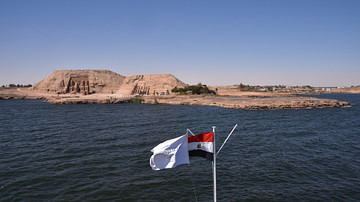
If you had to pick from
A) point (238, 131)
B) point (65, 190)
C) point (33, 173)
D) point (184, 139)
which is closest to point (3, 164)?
point (33, 173)

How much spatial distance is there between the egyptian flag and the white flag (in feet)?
1.67

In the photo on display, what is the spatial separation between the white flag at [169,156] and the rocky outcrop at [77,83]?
134429mm

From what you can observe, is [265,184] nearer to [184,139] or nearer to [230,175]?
[230,175]

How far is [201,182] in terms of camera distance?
13.9 m

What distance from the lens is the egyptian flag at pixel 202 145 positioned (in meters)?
8.65

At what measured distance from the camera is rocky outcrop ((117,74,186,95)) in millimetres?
116544

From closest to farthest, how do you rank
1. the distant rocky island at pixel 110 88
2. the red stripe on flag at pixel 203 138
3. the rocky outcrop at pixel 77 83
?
the red stripe on flag at pixel 203 138 < the distant rocky island at pixel 110 88 < the rocky outcrop at pixel 77 83

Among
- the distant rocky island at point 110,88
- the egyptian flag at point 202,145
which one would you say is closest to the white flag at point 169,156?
the egyptian flag at point 202,145

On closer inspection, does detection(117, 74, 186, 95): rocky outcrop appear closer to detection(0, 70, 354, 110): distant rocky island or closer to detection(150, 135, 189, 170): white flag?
detection(0, 70, 354, 110): distant rocky island

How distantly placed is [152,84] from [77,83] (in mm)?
53152

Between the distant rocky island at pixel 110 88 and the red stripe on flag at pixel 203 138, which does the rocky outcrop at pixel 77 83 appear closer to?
the distant rocky island at pixel 110 88

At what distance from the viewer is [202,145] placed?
29.0ft

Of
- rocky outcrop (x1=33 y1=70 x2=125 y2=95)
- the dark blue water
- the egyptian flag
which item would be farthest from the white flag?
rocky outcrop (x1=33 y1=70 x2=125 y2=95)

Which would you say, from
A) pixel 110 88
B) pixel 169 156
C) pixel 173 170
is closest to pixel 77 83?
pixel 110 88
